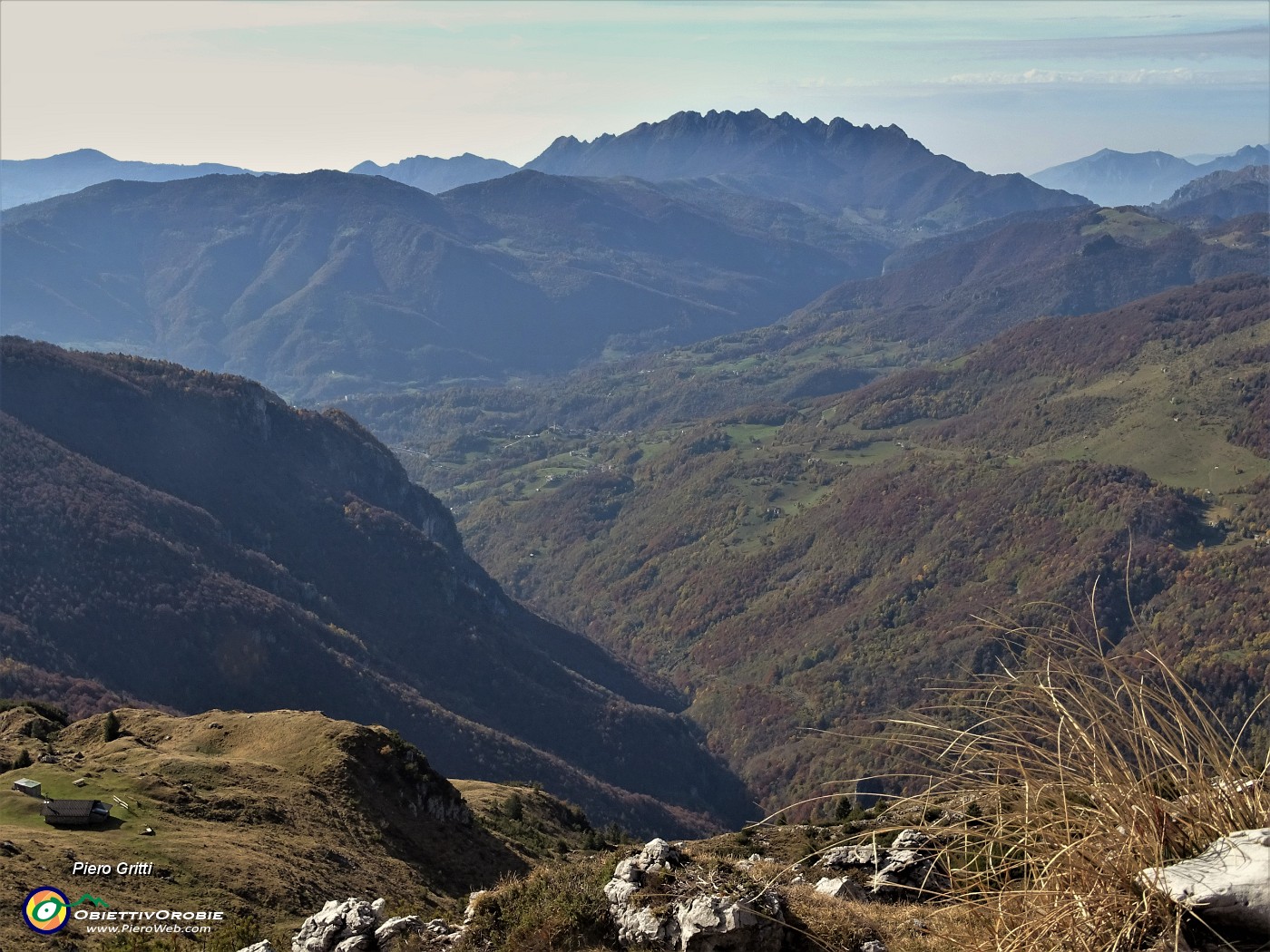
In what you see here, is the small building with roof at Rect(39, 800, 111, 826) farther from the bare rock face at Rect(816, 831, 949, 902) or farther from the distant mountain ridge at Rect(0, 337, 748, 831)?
the distant mountain ridge at Rect(0, 337, 748, 831)

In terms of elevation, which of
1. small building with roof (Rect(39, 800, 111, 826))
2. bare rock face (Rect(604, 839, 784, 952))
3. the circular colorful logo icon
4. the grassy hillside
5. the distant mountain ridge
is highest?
bare rock face (Rect(604, 839, 784, 952))

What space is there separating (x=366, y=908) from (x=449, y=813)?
2540 cm

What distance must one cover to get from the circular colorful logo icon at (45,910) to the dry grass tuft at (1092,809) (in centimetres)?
2585

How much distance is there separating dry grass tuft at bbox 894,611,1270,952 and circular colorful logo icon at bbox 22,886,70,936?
25.9 m

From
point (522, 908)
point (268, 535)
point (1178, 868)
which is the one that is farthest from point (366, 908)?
point (268, 535)

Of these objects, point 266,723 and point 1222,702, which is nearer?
point 266,723

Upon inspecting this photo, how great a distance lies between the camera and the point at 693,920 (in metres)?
15.9

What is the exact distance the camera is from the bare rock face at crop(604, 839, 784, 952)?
612 inches

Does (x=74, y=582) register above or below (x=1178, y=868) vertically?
below

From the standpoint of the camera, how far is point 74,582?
126 m

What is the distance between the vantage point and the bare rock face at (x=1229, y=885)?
289 inches

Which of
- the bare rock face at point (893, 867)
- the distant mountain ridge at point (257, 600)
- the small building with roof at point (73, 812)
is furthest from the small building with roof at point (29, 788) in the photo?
the distant mountain ridge at point (257, 600)

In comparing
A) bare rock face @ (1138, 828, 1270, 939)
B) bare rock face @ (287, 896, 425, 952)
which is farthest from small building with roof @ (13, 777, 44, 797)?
bare rock face @ (1138, 828, 1270, 939)

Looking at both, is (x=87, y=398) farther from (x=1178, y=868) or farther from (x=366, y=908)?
(x=1178, y=868)
